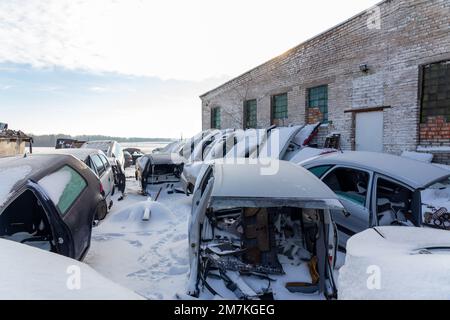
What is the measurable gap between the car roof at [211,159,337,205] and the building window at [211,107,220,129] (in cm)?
1892

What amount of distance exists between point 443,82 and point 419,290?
9.36 metres

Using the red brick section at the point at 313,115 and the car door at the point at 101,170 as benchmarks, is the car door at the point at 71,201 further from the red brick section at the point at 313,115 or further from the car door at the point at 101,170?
the red brick section at the point at 313,115

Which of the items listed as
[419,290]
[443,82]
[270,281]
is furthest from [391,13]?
[419,290]

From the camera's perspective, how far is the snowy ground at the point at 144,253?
4070mm

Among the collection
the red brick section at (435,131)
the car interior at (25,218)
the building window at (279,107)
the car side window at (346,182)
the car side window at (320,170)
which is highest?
the building window at (279,107)

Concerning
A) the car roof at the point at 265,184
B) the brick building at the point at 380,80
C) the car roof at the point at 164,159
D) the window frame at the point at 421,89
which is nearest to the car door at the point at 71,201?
the car roof at the point at 265,184

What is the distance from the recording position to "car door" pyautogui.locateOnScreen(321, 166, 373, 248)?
4.60m

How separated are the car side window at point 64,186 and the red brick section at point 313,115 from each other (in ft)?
34.8

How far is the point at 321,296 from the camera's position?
11.7ft

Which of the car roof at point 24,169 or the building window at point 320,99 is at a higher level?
the building window at point 320,99

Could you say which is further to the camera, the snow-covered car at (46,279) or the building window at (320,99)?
the building window at (320,99)

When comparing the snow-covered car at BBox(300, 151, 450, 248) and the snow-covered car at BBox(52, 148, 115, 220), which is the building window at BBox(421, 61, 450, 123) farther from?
the snow-covered car at BBox(52, 148, 115, 220)

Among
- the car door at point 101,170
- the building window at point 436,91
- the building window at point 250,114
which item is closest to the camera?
the car door at point 101,170
